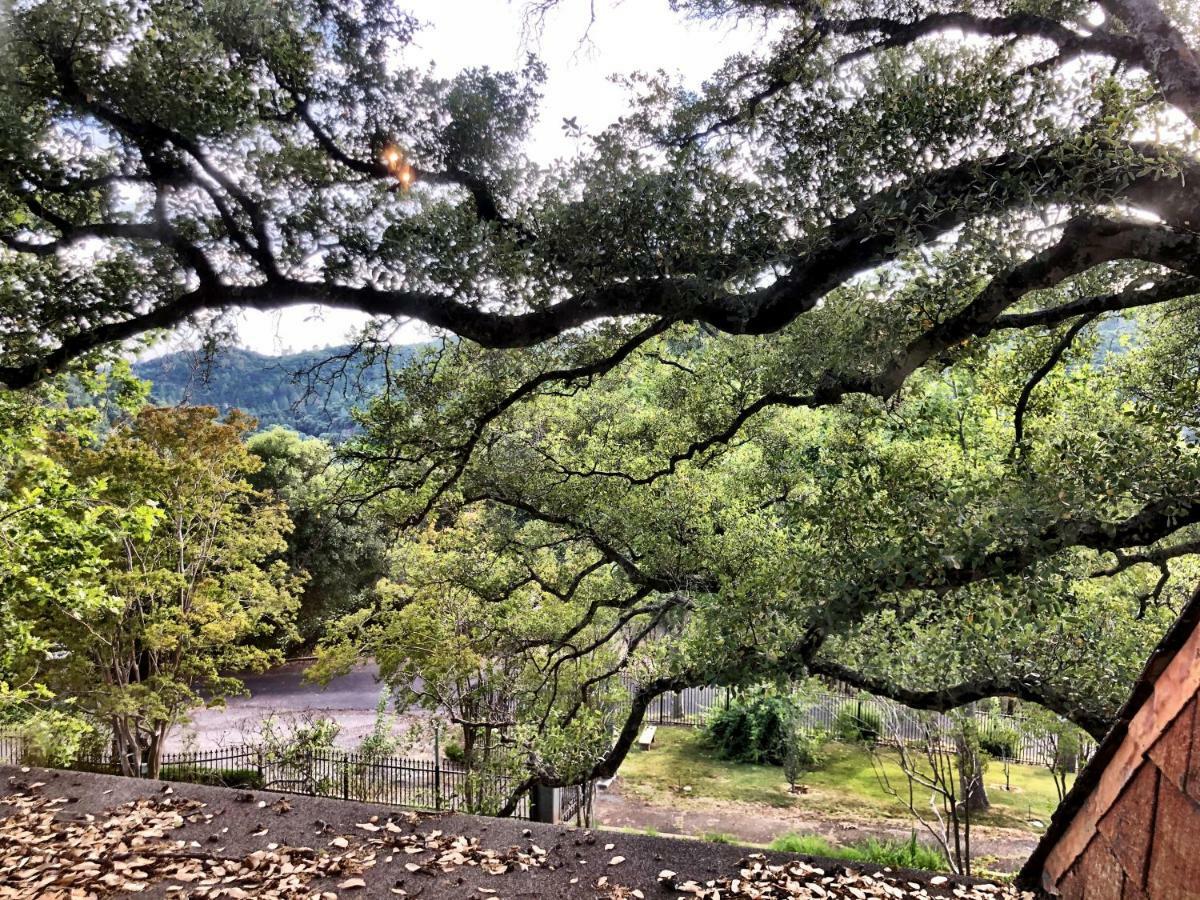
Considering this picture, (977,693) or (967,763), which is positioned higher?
(977,693)

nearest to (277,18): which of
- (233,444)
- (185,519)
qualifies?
(233,444)

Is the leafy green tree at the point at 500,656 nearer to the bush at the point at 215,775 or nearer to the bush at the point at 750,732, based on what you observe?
the bush at the point at 215,775

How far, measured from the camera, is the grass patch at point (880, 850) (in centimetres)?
736

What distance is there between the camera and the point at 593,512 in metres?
5.81

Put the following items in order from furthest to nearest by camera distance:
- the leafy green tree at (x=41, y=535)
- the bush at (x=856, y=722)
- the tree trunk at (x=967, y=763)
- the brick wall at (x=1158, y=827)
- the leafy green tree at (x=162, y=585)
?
the bush at (x=856, y=722) → the leafy green tree at (x=162, y=585) → the tree trunk at (x=967, y=763) → the leafy green tree at (x=41, y=535) → the brick wall at (x=1158, y=827)

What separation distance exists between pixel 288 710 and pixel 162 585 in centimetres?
576

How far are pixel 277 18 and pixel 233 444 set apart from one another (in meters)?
7.38

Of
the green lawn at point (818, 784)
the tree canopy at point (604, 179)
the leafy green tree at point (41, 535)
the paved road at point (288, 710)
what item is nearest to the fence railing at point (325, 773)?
the paved road at point (288, 710)

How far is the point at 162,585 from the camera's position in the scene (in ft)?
28.8

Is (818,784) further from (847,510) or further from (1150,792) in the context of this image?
(1150,792)

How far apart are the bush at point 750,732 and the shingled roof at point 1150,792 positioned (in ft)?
36.6

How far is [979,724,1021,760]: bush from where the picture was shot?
31.8 feet

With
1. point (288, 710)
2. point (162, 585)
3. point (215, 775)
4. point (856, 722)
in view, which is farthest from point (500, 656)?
point (288, 710)

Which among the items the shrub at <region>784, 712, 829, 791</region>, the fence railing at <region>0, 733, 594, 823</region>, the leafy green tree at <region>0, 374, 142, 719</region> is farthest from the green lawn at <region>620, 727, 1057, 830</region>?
the leafy green tree at <region>0, 374, 142, 719</region>
